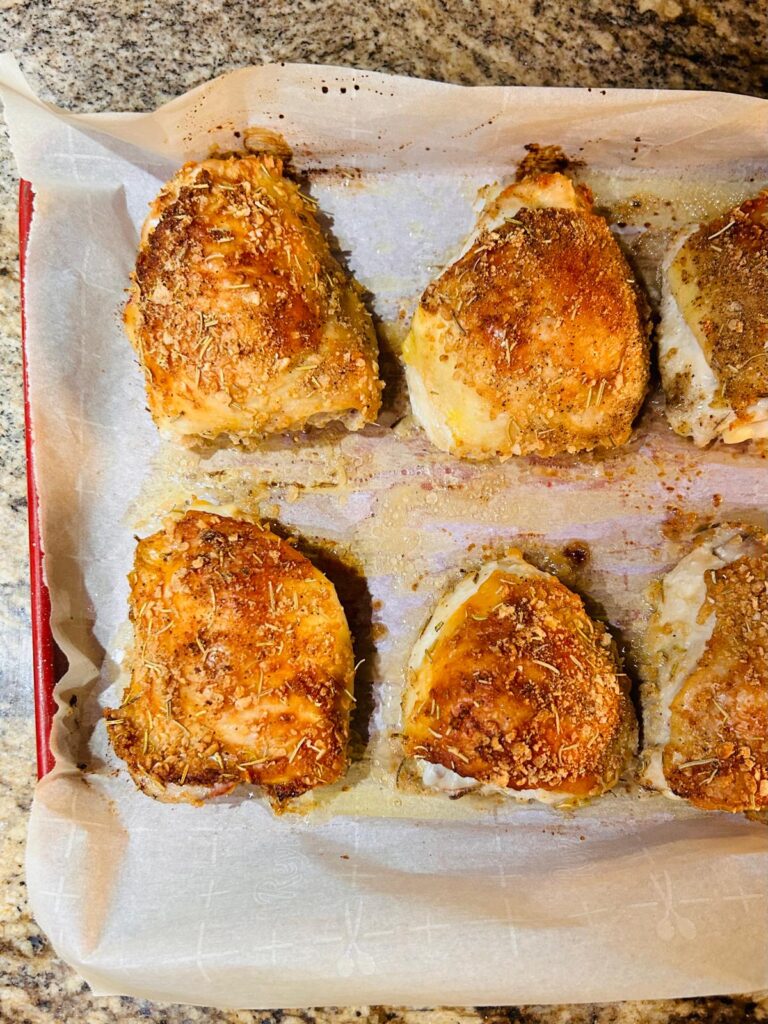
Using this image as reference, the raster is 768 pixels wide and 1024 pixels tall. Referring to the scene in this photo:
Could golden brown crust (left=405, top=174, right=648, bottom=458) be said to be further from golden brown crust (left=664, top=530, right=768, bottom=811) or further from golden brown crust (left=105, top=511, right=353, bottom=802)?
golden brown crust (left=105, top=511, right=353, bottom=802)

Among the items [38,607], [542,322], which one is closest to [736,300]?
[542,322]

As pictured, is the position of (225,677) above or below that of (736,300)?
below

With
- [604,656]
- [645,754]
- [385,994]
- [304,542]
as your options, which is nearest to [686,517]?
[604,656]

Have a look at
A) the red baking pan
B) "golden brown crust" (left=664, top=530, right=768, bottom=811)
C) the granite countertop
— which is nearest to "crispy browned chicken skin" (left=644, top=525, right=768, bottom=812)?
"golden brown crust" (left=664, top=530, right=768, bottom=811)

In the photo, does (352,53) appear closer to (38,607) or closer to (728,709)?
(38,607)

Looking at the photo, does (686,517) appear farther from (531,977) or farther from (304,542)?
(531,977)
